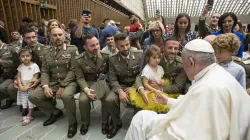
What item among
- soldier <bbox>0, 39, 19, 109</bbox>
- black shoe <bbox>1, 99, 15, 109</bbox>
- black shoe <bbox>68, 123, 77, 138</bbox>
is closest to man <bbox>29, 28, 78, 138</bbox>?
black shoe <bbox>68, 123, 77, 138</bbox>

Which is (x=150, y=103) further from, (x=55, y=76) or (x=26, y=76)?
(x=26, y=76)

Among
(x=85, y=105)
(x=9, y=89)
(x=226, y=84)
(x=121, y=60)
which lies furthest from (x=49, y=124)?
(x=226, y=84)

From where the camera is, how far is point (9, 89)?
3045 millimetres

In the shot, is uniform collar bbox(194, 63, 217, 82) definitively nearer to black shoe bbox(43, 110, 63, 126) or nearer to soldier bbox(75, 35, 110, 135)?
soldier bbox(75, 35, 110, 135)

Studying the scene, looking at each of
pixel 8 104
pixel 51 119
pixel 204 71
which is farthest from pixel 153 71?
pixel 8 104

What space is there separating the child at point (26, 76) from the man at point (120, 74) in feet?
4.43

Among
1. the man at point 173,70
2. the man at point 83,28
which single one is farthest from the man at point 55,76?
the man at point 173,70

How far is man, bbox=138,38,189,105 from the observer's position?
2252 mm

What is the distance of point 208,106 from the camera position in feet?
3.55

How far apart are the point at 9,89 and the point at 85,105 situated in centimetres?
160

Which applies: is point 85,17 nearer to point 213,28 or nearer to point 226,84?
point 213,28

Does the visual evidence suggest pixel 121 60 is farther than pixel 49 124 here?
No

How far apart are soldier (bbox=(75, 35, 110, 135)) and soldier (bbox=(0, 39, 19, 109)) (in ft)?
4.67

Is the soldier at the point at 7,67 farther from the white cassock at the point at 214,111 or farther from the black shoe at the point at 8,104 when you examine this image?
the white cassock at the point at 214,111
